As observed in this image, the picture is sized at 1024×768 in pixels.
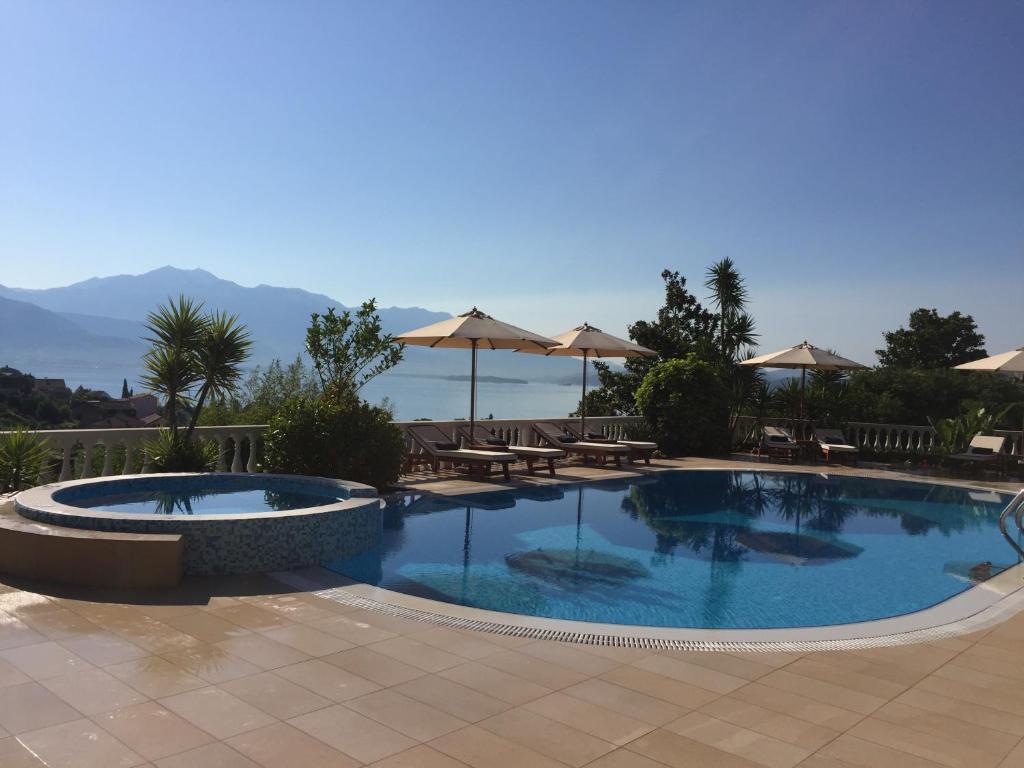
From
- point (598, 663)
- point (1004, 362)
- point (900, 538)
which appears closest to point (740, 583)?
point (598, 663)

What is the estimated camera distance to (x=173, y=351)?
10.5 m

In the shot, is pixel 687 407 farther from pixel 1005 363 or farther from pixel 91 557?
pixel 91 557

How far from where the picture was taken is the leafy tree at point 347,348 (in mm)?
11875

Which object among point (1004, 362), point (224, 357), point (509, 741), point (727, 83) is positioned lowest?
point (509, 741)

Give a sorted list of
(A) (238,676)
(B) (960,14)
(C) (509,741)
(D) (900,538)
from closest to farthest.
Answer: (C) (509,741) → (A) (238,676) → (D) (900,538) → (B) (960,14)

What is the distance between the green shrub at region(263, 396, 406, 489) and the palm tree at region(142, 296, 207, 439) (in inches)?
54.1

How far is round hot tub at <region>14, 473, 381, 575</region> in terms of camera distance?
6.35 meters

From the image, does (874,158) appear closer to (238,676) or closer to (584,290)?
(584,290)

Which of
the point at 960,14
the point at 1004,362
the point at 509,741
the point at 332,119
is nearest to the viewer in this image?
the point at 509,741

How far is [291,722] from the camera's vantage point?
3.64 m

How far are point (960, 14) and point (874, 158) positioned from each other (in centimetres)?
399

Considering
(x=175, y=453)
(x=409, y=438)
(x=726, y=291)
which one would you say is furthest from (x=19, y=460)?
(x=726, y=291)

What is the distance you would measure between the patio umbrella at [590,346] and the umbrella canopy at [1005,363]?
22.3 feet

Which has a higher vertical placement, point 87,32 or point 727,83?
point 727,83
